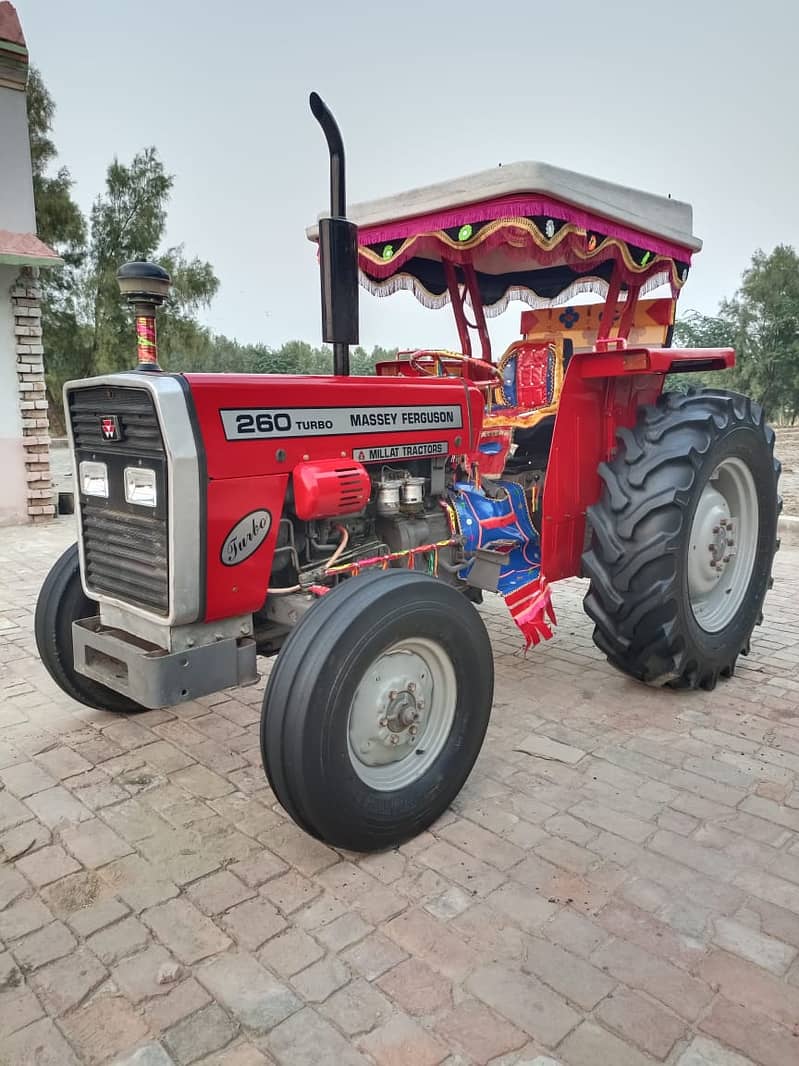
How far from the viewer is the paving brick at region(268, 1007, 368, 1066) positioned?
1.70 m

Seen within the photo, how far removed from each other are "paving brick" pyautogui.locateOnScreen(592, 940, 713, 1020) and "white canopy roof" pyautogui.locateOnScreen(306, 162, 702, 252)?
8.79 ft

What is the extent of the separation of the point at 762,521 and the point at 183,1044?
3638mm

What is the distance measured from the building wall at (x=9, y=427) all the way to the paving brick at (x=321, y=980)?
800 centimetres

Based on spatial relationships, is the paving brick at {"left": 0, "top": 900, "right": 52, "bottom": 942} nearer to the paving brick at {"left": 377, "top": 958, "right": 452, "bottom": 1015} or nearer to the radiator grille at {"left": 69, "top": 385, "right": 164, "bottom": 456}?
the paving brick at {"left": 377, "top": 958, "right": 452, "bottom": 1015}

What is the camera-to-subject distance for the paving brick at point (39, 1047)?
1706 millimetres

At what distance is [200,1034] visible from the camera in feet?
5.81

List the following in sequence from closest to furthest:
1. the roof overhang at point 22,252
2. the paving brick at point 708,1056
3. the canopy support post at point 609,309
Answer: the paving brick at point 708,1056 < the canopy support post at point 609,309 < the roof overhang at point 22,252

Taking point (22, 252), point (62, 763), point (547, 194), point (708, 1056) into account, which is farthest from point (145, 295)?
point (22, 252)

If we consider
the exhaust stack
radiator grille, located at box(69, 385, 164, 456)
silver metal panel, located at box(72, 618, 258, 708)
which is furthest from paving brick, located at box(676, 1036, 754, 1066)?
the exhaust stack

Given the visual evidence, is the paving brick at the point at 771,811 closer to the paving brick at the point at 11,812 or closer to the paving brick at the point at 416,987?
the paving brick at the point at 416,987

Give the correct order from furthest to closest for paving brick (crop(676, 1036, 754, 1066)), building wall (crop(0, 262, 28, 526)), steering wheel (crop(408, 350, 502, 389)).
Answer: building wall (crop(0, 262, 28, 526)) → steering wheel (crop(408, 350, 502, 389)) → paving brick (crop(676, 1036, 754, 1066))

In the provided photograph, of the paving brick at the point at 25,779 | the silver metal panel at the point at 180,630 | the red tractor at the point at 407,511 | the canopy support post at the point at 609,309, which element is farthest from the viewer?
the canopy support post at the point at 609,309

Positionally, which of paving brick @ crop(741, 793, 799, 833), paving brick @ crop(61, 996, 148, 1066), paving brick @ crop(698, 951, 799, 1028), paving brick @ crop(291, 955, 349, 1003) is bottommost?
paving brick @ crop(61, 996, 148, 1066)

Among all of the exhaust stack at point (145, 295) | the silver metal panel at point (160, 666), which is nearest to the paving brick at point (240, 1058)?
the silver metal panel at point (160, 666)
